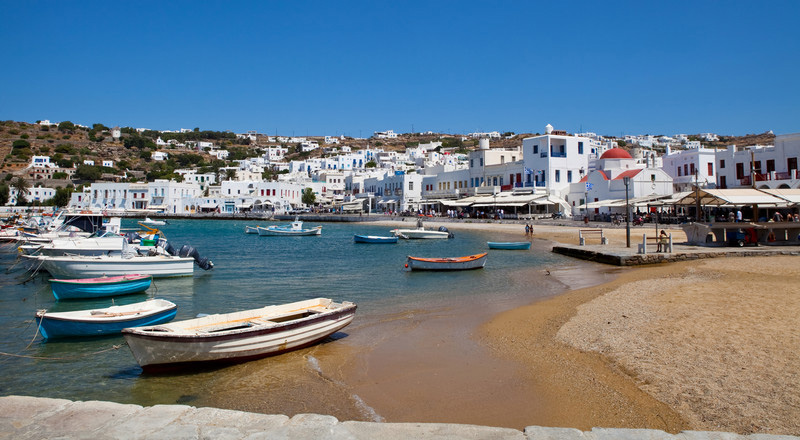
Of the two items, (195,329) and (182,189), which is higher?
(182,189)

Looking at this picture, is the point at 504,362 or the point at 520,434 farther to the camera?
the point at 504,362

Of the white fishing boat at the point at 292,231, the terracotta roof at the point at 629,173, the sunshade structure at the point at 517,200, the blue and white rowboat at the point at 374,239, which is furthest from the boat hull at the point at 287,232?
the terracotta roof at the point at 629,173

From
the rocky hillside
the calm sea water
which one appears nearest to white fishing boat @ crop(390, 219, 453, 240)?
the calm sea water

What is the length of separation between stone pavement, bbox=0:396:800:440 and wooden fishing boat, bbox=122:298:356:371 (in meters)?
3.42

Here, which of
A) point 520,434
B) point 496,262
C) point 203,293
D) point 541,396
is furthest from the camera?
point 496,262

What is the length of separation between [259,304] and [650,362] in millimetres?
10888

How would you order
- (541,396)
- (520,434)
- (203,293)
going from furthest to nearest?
(203,293) < (541,396) < (520,434)

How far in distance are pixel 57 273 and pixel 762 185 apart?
165ft

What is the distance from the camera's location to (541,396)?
712cm

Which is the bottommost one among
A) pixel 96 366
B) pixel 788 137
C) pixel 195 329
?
pixel 96 366

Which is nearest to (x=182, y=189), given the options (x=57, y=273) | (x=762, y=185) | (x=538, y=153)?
(x=538, y=153)

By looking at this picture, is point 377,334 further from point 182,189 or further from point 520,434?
point 182,189

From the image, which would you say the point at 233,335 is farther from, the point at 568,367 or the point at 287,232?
the point at 287,232

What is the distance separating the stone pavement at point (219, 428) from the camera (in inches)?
161
